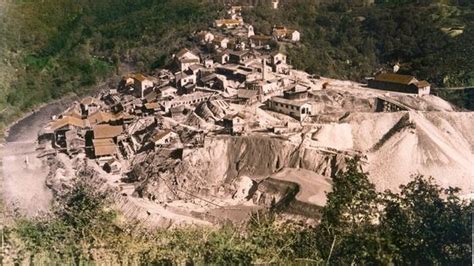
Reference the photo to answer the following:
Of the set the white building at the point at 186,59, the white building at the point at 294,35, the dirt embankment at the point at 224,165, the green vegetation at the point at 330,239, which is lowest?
the dirt embankment at the point at 224,165

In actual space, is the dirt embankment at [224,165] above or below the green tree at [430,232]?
Result: below

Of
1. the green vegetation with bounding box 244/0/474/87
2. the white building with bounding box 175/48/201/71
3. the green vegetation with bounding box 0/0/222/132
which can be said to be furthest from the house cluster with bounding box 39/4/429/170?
the green vegetation with bounding box 0/0/222/132

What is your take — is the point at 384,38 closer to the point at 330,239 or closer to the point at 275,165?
the point at 275,165

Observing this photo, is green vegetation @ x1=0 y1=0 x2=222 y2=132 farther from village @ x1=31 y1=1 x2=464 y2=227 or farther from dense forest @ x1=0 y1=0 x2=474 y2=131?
village @ x1=31 y1=1 x2=464 y2=227

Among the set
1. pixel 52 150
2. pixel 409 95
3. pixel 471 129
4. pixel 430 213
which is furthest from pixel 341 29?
pixel 430 213

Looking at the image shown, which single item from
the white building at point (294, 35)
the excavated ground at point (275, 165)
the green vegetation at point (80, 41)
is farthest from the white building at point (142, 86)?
the white building at point (294, 35)

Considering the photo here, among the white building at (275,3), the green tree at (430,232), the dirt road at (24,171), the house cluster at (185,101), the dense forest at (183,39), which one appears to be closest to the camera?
the green tree at (430,232)

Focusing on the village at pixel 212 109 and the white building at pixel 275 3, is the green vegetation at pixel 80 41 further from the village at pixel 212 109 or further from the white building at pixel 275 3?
the village at pixel 212 109
